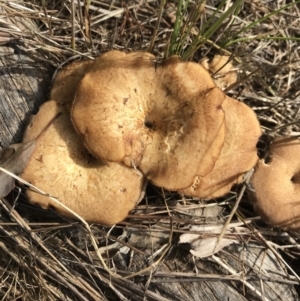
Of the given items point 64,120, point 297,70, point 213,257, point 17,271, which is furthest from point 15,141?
point 297,70

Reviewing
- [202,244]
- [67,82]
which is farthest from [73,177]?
[202,244]

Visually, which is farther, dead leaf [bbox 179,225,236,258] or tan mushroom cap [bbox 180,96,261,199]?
dead leaf [bbox 179,225,236,258]

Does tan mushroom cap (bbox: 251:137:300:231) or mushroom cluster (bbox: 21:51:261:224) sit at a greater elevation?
mushroom cluster (bbox: 21:51:261:224)

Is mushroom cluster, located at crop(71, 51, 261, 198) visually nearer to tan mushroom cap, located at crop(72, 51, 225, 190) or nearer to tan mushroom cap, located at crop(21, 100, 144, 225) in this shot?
tan mushroom cap, located at crop(72, 51, 225, 190)

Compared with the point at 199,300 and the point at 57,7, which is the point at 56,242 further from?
the point at 57,7

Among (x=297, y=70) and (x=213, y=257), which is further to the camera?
(x=297, y=70)

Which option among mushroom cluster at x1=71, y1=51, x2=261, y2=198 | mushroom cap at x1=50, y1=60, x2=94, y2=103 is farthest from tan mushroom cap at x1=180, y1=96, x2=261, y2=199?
mushroom cap at x1=50, y1=60, x2=94, y2=103
